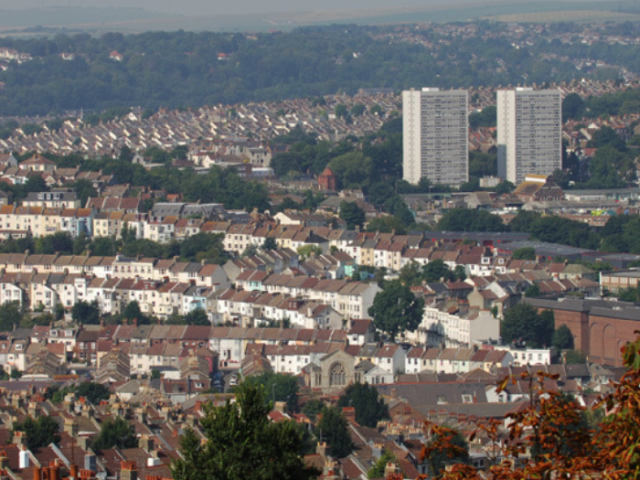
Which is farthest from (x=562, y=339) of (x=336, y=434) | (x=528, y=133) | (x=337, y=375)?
(x=528, y=133)

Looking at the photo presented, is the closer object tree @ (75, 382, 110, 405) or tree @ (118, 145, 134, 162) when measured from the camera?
tree @ (75, 382, 110, 405)

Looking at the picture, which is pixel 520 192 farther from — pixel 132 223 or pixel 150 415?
pixel 150 415

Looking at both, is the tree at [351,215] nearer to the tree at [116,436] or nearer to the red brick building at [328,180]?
the red brick building at [328,180]

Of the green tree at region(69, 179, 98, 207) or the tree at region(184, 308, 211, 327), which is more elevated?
the green tree at region(69, 179, 98, 207)

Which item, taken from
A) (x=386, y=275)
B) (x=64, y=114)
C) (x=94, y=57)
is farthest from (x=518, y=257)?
(x=94, y=57)

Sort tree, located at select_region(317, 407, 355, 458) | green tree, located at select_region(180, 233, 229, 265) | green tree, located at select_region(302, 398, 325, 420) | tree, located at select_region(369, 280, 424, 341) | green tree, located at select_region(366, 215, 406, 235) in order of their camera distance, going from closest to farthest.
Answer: tree, located at select_region(317, 407, 355, 458)
green tree, located at select_region(302, 398, 325, 420)
tree, located at select_region(369, 280, 424, 341)
green tree, located at select_region(180, 233, 229, 265)
green tree, located at select_region(366, 215, 406, 235)

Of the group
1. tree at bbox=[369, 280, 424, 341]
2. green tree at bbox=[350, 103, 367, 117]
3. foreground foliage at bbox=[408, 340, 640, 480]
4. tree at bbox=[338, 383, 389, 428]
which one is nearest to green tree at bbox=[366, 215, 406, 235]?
tree at bbox=[369, 280, 424, 341]

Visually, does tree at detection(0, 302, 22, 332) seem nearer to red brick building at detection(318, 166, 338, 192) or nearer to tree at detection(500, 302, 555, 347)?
tree at detection(500, 302, 555, 347)
